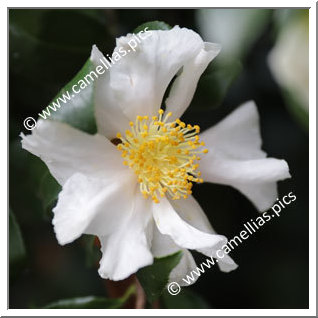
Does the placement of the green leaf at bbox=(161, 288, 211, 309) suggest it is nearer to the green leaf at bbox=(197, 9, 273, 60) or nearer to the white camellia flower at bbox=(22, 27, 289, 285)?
the white camellia flower at bbox=(22, 27, 289, 285)

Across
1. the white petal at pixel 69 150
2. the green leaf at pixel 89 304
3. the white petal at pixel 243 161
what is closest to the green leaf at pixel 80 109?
the white petal at pixel 69 150

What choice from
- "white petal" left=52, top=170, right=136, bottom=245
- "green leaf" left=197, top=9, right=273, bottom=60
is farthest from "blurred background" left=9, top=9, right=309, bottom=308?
"white petal" left=52, top=170, right=136, bottom=245

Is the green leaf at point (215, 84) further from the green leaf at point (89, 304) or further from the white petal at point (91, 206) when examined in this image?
the green leaf at point (89, 304)

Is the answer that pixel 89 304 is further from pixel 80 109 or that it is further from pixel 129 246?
pixel 80 109

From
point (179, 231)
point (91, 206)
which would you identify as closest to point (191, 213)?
point (179, 231)
